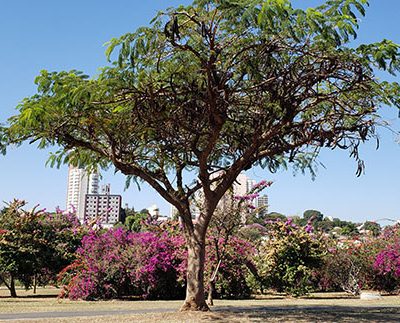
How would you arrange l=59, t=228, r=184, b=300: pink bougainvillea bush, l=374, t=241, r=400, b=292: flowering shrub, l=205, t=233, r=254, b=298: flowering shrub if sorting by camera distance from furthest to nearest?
l=374, t=241, r=400, b=292: flowering shrub, l=205, t=233, r=254, b=298: flowering shrub, l=59, t=228, r=184, b=300: pink bougainvillea bush

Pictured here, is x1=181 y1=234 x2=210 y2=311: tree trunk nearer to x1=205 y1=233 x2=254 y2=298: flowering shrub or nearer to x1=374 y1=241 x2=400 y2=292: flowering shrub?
x1=205 y1=233 x2=254 y2=298: flowering shrub

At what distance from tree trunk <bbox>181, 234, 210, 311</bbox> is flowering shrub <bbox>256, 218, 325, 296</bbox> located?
1311cm

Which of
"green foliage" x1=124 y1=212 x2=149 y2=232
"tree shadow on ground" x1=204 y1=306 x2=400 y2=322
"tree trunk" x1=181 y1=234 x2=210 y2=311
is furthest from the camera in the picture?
"green foliage" x1=124 y1=212 x2=149 y2=232

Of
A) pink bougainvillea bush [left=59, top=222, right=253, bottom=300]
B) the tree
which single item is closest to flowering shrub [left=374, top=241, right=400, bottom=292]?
pink bougainvillea bush [left=59, top=222, right=253, bottom=300]

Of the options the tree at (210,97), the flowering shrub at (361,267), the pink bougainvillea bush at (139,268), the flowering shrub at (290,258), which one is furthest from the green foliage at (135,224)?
the tree at (210,97)

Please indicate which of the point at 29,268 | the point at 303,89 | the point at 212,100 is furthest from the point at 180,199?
the point at 29,268

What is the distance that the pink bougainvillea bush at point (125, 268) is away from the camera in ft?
76.4

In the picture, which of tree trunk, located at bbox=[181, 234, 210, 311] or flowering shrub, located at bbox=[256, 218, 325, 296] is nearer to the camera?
tree trunk, located at bbox=[181, 234, 210, 311]

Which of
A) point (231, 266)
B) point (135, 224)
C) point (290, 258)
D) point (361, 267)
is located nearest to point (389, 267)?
A: point (361, 267)

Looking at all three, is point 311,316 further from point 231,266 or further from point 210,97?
point 231,266

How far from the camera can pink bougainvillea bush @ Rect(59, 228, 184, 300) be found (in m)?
23.3

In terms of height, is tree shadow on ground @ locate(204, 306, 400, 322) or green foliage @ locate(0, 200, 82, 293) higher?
green foliage @ locate(0, 200, 82, 293)

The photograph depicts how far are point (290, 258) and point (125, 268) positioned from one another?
9309 mm

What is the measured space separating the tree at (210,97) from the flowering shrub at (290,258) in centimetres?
1169
